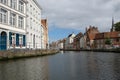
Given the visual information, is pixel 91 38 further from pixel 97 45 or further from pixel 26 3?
pixel 26 3

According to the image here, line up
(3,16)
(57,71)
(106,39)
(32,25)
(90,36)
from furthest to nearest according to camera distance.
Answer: (90,36) < (106,39) < (32,25) < (3,16) < (57,71)

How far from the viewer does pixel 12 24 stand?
35594 mm

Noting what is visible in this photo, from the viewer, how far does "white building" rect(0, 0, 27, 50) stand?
105 ft

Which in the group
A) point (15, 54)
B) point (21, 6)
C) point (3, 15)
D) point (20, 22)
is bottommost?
point (15, 54)

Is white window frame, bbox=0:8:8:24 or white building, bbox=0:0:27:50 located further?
white building, bbox=0:0:27:50

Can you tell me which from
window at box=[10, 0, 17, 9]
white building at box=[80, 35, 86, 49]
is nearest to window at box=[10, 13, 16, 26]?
window at box=[10, 0, 17, 9]

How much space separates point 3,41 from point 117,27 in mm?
86362

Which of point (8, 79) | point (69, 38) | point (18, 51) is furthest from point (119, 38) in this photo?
point (8, 79)

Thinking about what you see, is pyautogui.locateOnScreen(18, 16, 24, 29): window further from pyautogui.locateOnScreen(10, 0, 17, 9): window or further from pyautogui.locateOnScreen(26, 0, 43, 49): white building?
pyautogui.locateOnScreen(10, 0, 17, 9): window

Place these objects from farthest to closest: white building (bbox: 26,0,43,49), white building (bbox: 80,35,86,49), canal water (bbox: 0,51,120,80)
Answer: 1. white building (bbox: 80,35,86,49)
2. white building (bbox: 26,0,43,49)
3. canal water (bbox: 0,51,120,80)

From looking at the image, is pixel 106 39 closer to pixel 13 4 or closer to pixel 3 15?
pixel 13 4

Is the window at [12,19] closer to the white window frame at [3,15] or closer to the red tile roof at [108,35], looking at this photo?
the white window frame at [3,15]

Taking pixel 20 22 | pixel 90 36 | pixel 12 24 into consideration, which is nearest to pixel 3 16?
pixel 12 24

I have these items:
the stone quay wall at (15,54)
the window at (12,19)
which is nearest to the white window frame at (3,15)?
the window at (12,19)
